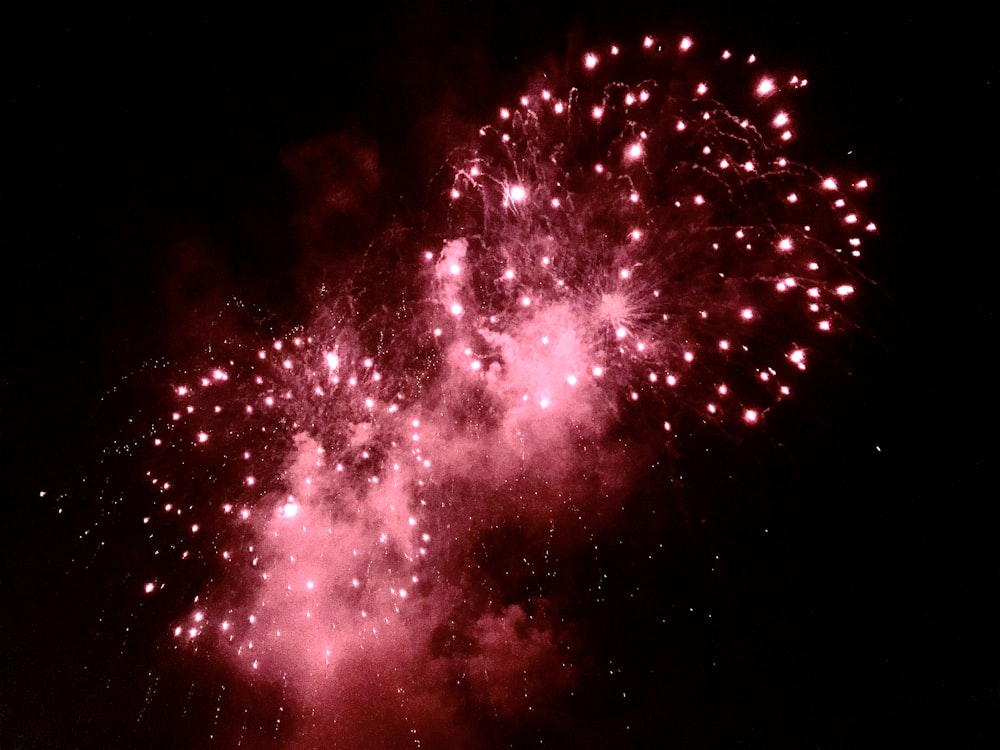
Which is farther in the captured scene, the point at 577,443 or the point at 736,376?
the point at 577,443

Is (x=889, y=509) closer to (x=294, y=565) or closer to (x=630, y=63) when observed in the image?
(x=630, y=63)

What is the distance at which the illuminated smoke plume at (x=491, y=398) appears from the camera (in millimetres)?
4320

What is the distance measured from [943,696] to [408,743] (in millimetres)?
7163

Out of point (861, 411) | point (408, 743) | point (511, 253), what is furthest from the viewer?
point (408, 743)

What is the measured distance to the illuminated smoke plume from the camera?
4.32m

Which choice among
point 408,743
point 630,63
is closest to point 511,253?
point 630,63

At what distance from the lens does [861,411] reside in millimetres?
5312

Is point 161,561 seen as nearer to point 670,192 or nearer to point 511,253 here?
point 511,253

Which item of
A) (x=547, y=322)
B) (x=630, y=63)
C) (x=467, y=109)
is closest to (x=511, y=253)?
(x=547, y=322)

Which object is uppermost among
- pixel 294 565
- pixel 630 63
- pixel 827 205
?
pixel 630 63

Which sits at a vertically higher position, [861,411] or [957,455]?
[861,411]

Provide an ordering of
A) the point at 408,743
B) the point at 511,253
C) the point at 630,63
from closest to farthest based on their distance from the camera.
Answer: the point at 630,63 < the point at 511,253 < the point at 408,743

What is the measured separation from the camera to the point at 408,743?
6668 mm

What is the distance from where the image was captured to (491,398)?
5.39 m
